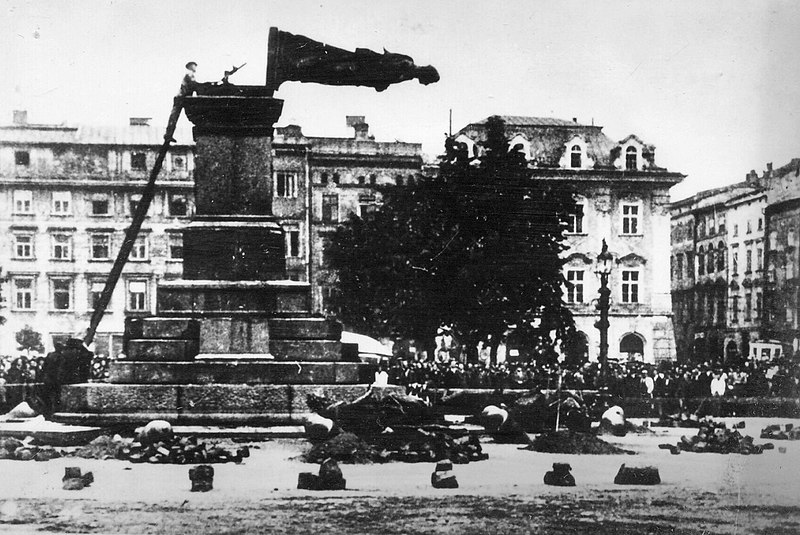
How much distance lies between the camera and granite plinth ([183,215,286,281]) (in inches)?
650

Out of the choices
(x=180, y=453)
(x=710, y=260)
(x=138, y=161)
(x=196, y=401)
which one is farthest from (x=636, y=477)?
(x=710, y=260)

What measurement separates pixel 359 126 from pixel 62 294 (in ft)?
51.4

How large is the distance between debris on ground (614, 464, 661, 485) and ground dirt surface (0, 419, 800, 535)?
0.09m

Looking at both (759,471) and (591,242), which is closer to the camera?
(759,471)

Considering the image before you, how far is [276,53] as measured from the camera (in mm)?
16312

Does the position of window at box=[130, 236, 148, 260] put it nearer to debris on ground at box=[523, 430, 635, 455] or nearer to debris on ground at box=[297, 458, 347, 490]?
debris on ground at box=[523, 430, 635, 455]

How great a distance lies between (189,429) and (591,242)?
39.3m

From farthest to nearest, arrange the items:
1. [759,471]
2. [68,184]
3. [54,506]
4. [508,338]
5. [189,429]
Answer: [68,184] → [508,338] → [189,429] → [759,471] → [54,506]

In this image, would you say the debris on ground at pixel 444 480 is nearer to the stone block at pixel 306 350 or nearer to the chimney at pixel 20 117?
the stone block at pixel 306 350

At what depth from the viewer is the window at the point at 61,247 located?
50.0 metres

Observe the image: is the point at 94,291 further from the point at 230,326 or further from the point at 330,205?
the point at 230,326

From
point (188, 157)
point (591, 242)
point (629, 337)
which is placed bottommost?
point (629, 337)

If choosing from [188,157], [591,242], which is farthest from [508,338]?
[188,157]

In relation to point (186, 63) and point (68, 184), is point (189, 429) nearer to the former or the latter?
point (186, 63)
